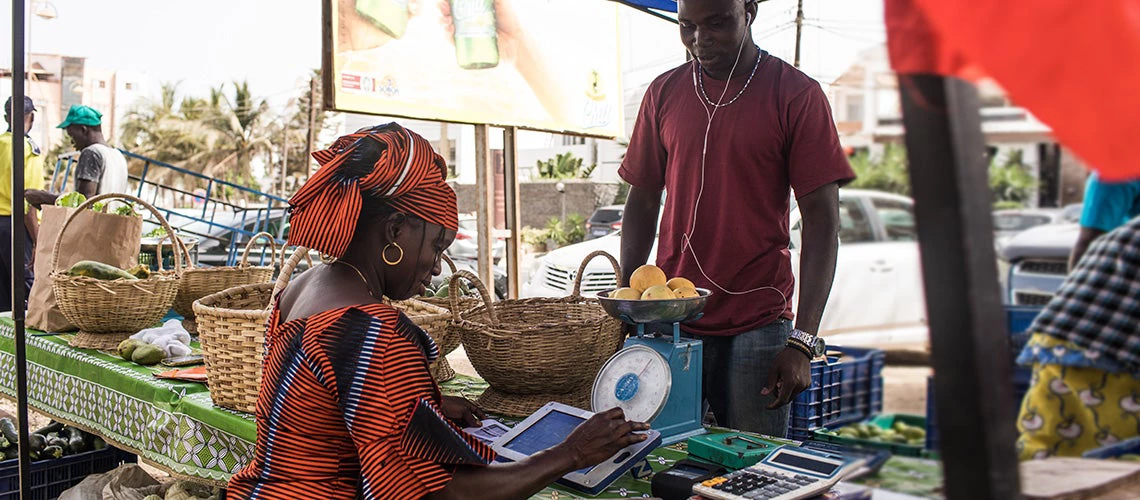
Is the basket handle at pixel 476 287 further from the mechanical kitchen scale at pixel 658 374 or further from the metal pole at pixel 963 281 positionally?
the metal pole at pixel 963 281

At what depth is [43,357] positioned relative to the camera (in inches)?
131

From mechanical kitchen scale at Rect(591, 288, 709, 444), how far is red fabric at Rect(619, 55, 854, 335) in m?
0.41

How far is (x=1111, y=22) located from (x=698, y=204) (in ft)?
6.01

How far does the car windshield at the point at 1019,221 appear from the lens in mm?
709

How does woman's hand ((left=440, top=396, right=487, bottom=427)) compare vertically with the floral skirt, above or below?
below

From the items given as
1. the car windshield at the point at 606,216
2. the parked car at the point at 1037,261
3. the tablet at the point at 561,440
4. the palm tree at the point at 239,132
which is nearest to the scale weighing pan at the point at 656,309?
the tablet at the point at 561,440

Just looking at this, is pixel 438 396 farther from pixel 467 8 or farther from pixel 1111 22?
pixel 467 8

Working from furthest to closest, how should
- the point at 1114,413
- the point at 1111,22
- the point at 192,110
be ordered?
the point at 192,110
the point at 1114,413
the point at 1111,22

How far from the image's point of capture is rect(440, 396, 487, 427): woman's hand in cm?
209

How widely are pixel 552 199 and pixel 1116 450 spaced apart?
21518 millimetres

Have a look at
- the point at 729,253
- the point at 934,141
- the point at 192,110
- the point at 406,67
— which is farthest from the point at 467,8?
the point at 192,110

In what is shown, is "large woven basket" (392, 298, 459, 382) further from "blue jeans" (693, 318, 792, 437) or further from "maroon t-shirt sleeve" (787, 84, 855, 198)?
"maroon t-shirt sleeve" (787, 84, 855, 198)

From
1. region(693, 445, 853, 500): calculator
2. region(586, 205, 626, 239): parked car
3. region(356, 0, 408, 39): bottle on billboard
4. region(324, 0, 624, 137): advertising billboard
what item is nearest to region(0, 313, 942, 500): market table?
region(693, 445, 853, 500): calculator

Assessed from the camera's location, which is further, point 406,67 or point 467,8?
point 467,8
